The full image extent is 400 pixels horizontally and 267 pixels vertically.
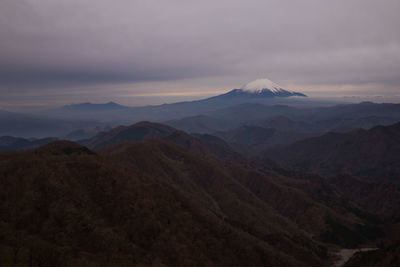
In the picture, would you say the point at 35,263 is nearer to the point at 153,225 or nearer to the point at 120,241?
the point at 120,241

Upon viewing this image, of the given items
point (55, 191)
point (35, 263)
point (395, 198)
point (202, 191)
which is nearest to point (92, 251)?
point (35, 263)

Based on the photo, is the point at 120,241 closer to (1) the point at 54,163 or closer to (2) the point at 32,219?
(2) the point at 32,219

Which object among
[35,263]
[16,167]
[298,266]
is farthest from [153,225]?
[298,266]

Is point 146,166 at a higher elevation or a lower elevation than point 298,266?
higher

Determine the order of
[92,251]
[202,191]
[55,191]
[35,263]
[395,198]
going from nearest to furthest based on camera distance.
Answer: [35,263] → [92,251] → [55,191] → [202,191] → [395,198]

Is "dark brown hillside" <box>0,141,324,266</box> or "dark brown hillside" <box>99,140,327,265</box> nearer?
"dark brown hillside" <box>0,141,324,266</box>

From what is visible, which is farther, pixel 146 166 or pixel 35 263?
pixel 146 166

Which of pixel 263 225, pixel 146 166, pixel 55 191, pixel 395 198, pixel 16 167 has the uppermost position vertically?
pixel 16 167

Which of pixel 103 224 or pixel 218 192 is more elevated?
pixel 103 224

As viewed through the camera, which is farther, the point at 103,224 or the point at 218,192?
the point at 218,192

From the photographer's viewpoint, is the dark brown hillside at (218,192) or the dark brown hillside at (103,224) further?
the dark brown hillside at (218,192)

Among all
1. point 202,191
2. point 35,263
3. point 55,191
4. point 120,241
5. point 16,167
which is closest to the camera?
point 35,263
